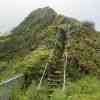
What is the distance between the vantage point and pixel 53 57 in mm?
24750

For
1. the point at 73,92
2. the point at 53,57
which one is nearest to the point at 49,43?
the point at 53,57

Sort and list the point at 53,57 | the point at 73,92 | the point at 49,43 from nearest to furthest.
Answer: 1. the point at 73,92
2. the point at 53,57
3. the point at 49,43

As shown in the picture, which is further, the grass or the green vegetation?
the green vegetation

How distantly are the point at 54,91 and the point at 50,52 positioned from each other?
5.74 metres

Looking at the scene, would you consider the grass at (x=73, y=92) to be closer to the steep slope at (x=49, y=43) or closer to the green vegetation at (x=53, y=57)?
the green vegetation at (x=53, y=57)

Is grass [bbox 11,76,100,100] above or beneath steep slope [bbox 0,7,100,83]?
beneath

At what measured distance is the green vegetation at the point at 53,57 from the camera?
19953mm

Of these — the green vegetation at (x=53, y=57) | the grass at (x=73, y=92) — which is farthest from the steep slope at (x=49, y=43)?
the grass at (x=73, y=92)

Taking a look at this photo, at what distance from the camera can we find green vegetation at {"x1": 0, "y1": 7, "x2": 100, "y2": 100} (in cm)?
1995

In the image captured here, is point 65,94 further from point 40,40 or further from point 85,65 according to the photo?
point 40,40

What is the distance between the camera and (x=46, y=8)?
118 feet

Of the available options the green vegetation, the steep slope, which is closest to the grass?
the green vegetation

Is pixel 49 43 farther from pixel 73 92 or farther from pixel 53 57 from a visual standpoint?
pixel 73 92

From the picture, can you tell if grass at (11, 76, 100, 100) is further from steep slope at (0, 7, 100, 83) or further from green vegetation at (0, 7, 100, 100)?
steep slope at (0, 7, 100, 83)
